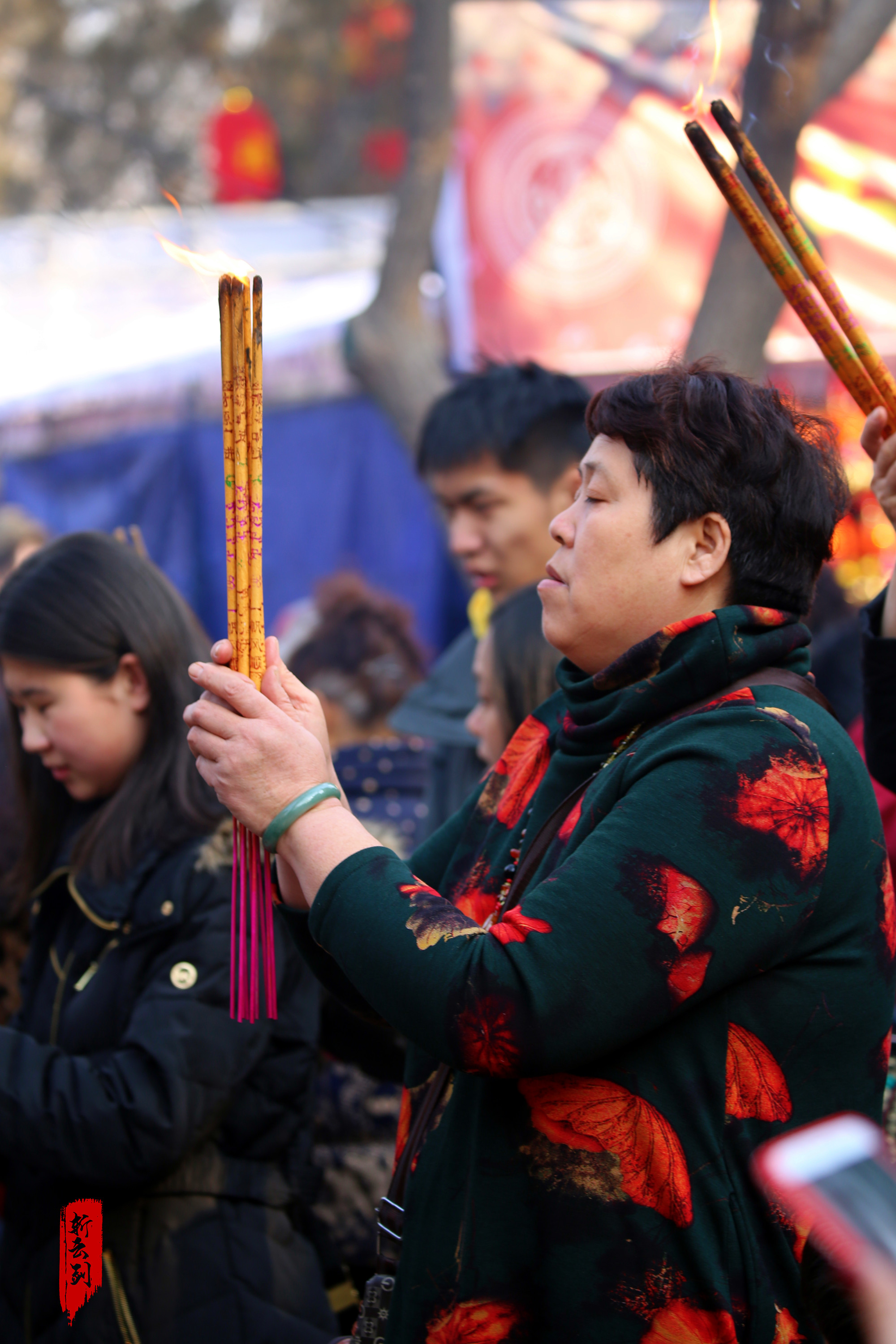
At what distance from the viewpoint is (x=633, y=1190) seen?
119 cm

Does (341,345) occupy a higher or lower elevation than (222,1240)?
higher

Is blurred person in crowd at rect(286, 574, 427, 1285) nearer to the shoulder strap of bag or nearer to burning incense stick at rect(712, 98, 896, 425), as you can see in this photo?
the shoulder strap of bag

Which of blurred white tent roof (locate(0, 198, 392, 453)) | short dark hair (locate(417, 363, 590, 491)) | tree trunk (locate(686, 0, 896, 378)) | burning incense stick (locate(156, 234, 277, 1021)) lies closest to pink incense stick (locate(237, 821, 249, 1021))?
burning incense stick (locate(156, 234, 277, 1021))

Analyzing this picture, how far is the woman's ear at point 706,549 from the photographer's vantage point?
1368 millimetres

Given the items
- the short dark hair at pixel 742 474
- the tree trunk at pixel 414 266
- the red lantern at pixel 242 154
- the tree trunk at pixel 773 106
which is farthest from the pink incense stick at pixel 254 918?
the red lantern at pixel 242 154

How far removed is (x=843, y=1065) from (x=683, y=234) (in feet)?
19.1

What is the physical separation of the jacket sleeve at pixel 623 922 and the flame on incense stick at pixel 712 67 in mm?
922

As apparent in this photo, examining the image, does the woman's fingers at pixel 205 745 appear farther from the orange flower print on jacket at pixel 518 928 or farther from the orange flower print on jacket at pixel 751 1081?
the orange flower print on jacket at pixel 751 1081

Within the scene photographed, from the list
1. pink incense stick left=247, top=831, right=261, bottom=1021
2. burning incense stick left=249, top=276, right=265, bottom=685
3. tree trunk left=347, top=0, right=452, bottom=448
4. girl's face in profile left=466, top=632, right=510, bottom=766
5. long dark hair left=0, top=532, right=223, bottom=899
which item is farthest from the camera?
tree trunk left=347, top=0, right=452, bottom=448

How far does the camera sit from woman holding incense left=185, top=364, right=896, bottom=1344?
1155 mm

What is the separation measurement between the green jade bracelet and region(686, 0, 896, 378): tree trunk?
7.22 ft

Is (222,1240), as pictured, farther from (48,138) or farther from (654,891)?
(48,138)

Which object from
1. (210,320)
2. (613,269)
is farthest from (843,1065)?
(210,320)

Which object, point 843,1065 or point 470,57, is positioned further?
point 470,57
